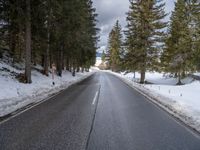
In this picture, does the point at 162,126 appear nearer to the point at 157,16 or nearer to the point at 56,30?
the point at 56,30

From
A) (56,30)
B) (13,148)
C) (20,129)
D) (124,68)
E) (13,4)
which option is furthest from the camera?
(124,68)

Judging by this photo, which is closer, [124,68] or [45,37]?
[45,37]

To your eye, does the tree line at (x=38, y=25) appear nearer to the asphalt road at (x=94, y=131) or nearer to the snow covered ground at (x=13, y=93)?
the snow covered ground at (x=13, y=93)

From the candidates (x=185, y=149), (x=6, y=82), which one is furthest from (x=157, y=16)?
(x=185, y=149)

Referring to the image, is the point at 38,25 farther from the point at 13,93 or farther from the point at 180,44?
the point at 180,44

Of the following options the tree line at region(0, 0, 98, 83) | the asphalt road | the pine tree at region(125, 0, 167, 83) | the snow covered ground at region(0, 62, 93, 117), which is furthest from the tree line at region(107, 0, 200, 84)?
the asphalt road

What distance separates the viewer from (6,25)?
23875 millimetres

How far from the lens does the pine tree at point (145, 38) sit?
112 ft

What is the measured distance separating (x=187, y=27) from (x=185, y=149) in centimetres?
3242

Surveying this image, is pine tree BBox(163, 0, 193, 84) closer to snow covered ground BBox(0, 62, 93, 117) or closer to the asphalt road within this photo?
snow covered ground BBox(0, 62, 93, 117)

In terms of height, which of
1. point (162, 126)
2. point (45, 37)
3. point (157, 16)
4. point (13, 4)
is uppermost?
point (157, 16)

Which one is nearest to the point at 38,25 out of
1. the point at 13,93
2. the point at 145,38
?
the point at 13,93

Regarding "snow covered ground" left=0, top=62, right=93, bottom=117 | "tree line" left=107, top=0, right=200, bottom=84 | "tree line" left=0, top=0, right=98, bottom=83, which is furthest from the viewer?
"tree line" left=107, top=0, right=200, bottom=84

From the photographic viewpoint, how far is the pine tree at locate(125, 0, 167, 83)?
34.1 m
